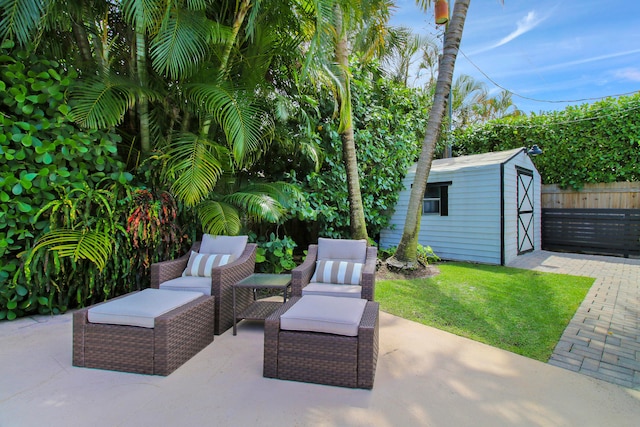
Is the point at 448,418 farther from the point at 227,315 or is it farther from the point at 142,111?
the point at 142,111

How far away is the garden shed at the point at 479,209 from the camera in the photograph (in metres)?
6.60

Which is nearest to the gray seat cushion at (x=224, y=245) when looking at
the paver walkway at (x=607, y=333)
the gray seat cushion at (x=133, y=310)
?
the gray seat cushion at (x=133, y=310)

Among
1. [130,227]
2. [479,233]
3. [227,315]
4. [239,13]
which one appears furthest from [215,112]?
[479,233]

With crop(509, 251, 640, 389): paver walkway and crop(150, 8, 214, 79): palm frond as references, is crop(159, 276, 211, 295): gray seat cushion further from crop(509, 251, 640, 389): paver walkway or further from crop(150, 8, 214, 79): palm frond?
crop(509, 251, 640, 389): paver walkway

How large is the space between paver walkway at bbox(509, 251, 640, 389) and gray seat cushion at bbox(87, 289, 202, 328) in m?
3.07

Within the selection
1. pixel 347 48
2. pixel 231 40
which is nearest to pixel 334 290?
pixel 231 40

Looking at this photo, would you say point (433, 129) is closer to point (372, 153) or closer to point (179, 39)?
point (372, 153)

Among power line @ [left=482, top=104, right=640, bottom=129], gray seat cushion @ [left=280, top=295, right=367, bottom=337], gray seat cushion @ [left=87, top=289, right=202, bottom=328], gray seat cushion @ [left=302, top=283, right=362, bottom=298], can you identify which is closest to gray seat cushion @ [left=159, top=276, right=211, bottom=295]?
gray seat cushion @ [left=87, top=289, right=202, bottom=328]

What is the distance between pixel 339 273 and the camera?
139 inches

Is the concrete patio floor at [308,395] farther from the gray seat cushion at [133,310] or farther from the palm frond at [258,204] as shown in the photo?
the palm frond at [258,204]

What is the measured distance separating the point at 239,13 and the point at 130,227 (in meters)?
2.81

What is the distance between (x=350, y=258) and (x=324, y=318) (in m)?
1.56

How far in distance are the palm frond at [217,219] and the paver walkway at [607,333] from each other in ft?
11.1

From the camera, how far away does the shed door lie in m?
7.47
